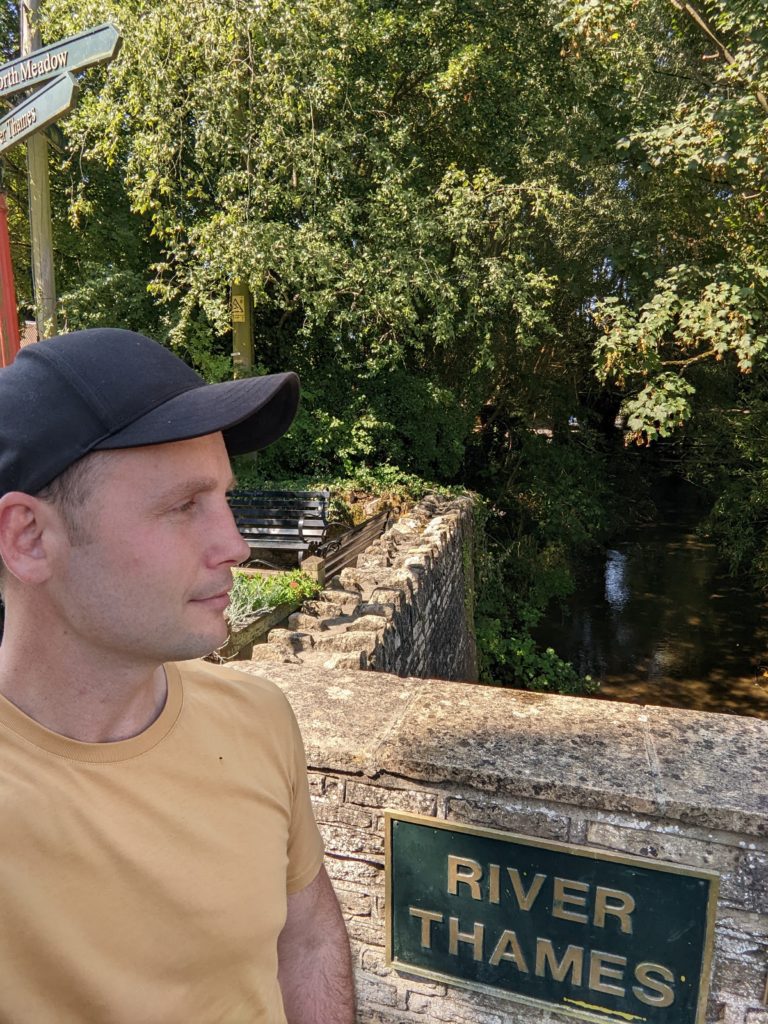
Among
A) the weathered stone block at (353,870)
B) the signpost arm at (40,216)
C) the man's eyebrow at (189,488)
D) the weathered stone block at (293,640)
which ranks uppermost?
the signpost arm at (40,216)

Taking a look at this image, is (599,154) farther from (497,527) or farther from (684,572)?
(684,572)

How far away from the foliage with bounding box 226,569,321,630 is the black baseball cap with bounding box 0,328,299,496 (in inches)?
139

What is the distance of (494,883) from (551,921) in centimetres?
18

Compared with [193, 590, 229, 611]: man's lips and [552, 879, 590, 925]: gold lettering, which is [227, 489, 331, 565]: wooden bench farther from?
[193, 590, 229, 611]: man's lips

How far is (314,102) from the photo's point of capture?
9.12m

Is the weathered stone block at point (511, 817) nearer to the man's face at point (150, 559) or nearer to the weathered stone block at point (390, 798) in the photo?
the weathered stone block at point (390, 798)

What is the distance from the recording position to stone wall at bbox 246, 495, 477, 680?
379 centimetres

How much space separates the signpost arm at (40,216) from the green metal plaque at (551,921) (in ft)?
26.6

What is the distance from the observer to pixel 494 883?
2.00m

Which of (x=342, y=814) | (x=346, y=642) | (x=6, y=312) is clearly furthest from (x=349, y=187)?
(x=342, y=814)

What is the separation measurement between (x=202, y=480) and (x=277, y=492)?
7.50 meters

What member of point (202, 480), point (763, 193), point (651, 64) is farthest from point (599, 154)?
point (202, 480)

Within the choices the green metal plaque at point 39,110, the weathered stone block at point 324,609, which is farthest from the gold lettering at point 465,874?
the green metal plaque at point 39,110

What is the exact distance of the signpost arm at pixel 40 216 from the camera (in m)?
7.98
